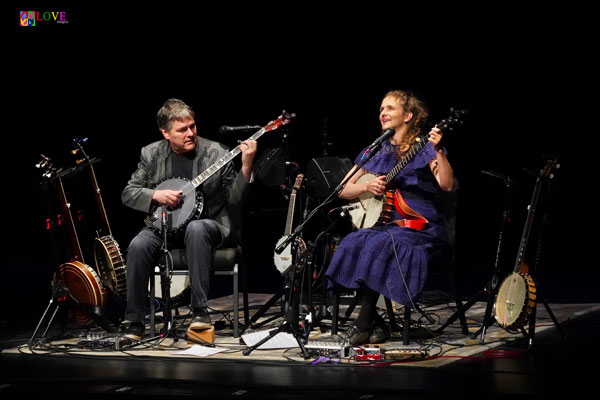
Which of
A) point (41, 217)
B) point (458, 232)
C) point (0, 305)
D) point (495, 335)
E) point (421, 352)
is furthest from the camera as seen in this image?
point (41, 217)

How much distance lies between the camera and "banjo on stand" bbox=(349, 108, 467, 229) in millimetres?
4570

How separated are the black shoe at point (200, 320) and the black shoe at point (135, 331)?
293mm

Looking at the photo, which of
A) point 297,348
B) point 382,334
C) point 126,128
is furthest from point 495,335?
point 126,128

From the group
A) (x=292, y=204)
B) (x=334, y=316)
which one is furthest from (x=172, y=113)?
(x=334, y=316)

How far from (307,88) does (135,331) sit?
306 centimetres

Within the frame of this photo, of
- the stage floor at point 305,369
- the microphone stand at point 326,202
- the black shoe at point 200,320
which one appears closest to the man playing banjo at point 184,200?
the black shoe at point 200,320

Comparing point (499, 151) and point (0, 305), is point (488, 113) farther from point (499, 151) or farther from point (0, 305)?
point (0, 305)

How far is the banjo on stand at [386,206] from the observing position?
4.57 m

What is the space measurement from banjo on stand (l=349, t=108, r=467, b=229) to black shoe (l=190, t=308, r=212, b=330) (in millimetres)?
979

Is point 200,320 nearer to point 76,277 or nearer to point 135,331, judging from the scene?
point 135,331

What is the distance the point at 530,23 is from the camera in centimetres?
617

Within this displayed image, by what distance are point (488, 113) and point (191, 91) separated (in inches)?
101

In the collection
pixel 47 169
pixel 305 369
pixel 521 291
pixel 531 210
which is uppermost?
pixel 47 169

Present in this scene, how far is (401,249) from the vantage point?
4363 mm
